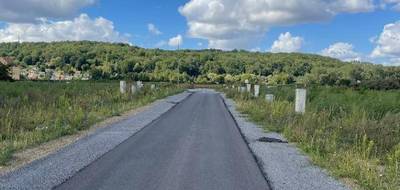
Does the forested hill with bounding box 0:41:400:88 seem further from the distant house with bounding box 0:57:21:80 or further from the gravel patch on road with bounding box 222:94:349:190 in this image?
the gravel patch on road with bounding box 222:94:349:190

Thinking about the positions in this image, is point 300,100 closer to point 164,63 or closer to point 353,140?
point 353,140

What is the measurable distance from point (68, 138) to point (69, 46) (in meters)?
115

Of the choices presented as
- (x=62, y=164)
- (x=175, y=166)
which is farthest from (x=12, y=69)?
(x=175, y=166)

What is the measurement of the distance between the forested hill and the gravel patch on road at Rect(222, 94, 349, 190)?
3295 inches

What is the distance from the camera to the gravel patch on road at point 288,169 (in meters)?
8.00

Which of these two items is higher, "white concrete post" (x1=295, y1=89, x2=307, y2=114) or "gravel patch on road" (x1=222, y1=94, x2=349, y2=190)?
"white concrete post" (x1=295, y1=89, x2=307, y2=114)

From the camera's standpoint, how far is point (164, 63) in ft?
447

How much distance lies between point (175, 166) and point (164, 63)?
128 metres

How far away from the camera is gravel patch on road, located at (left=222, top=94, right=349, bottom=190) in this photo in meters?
8.00

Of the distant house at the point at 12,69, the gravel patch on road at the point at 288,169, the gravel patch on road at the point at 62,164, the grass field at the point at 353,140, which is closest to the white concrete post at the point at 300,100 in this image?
the grass field at the point at 353,140

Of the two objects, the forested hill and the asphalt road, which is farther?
the forested hill

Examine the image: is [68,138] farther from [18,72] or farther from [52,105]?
[18,72]

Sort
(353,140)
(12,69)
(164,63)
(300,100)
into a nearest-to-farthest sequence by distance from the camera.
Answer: (353,140)
(300,100)
(12,69)
(164,63)

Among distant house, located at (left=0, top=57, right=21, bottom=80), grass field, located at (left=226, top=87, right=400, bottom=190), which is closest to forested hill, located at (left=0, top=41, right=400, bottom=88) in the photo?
distant house, located at (left=0, top=57, right=21, bottom=80)
